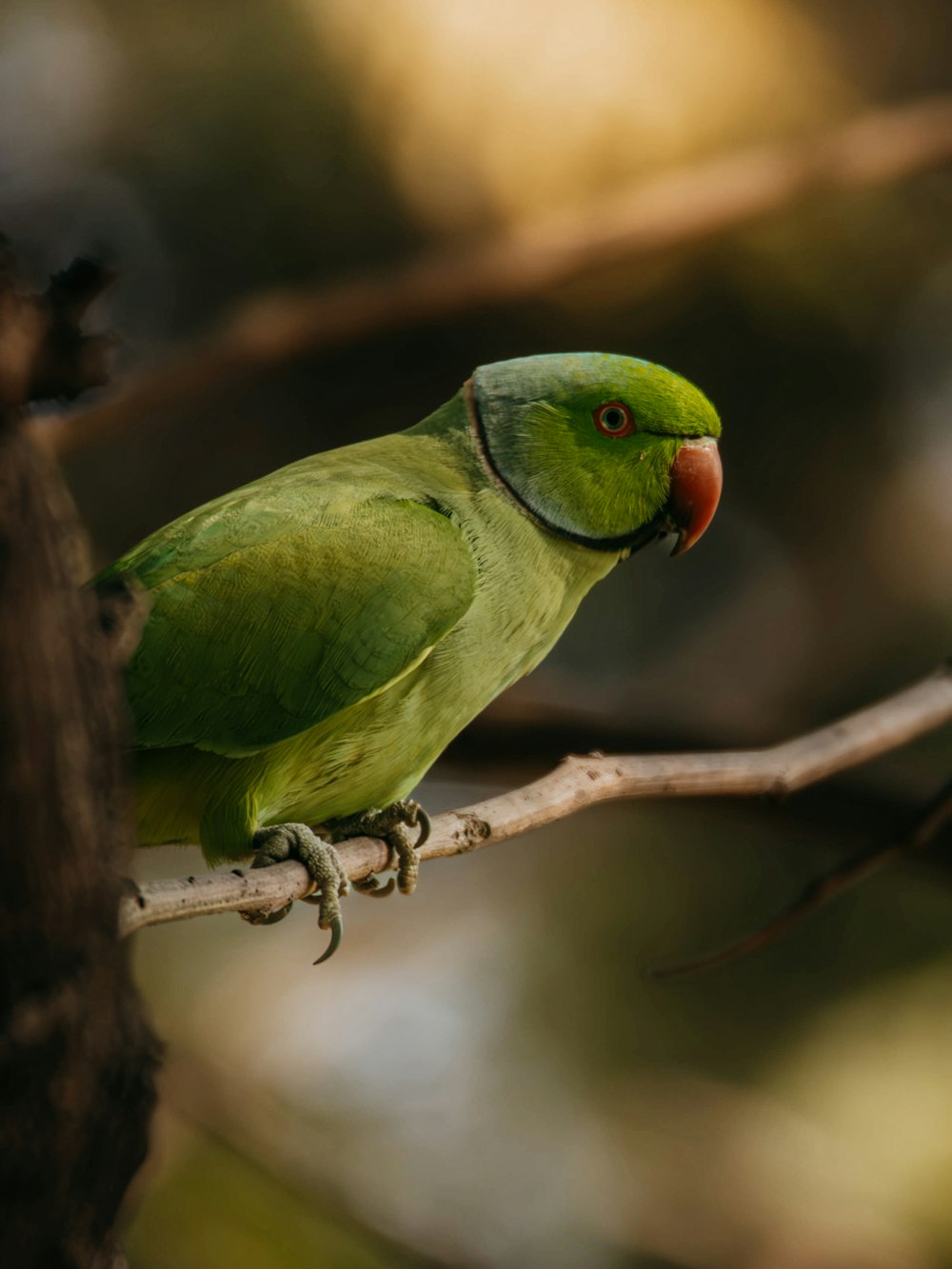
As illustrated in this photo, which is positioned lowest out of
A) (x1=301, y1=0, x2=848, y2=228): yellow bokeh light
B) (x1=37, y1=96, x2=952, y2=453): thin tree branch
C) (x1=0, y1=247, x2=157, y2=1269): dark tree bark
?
(x1=0, y1=247, x2=157, y2=1269): dark tree bark

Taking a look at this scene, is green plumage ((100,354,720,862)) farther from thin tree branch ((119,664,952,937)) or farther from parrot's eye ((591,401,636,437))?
thin tree branch ((119,664,952,937))

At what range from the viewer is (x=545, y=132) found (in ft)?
18.3

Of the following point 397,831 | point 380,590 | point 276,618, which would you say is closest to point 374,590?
point 380,590

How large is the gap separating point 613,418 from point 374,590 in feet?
2.27

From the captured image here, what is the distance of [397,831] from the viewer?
2.54m

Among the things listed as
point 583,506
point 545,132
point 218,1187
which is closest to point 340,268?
point 545,132

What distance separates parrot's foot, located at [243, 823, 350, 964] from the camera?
7.38 ft

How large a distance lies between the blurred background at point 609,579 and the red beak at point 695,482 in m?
1.97

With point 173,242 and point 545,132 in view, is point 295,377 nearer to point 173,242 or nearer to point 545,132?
point 173,242

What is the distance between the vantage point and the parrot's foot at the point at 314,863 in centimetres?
225

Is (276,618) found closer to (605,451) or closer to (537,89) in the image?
(605,451)

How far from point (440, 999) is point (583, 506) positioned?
148 inches

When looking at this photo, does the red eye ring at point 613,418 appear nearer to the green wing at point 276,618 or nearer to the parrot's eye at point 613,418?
the parrot's eye at point 613,418

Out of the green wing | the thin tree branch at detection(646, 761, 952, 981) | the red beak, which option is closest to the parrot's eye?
the red beak
